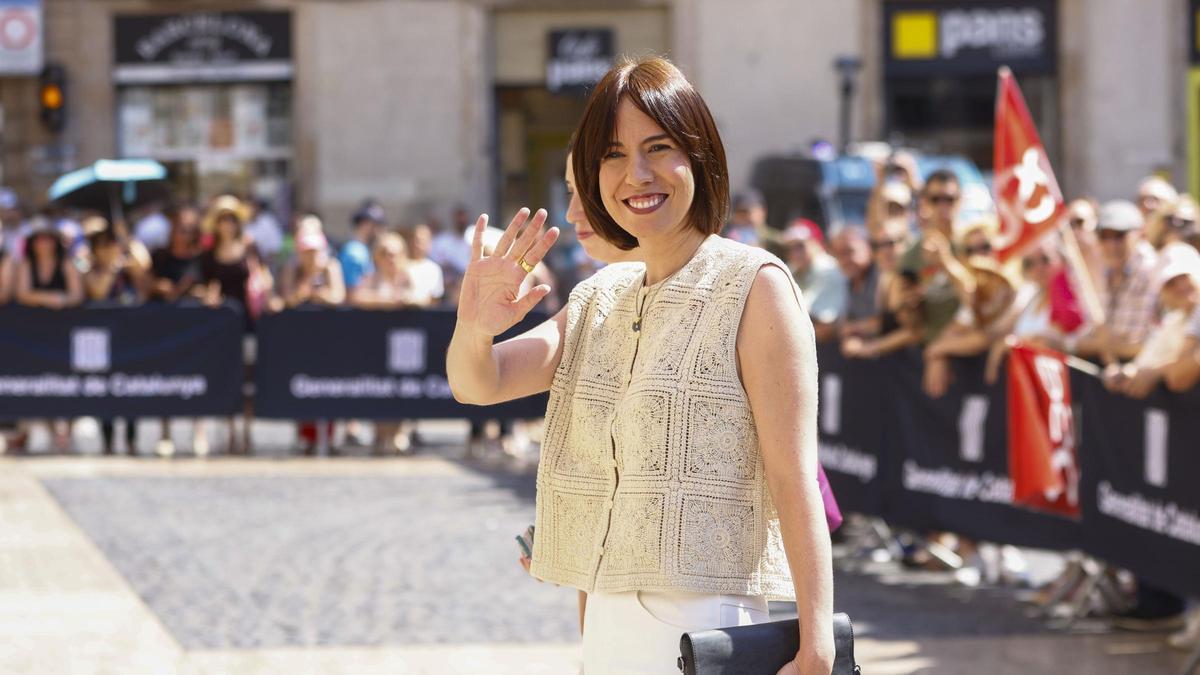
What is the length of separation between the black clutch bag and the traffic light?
2695cm

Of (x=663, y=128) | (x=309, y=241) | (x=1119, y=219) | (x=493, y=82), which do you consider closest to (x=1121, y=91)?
(x=493, y=82)

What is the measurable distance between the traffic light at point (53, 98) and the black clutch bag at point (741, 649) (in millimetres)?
26948

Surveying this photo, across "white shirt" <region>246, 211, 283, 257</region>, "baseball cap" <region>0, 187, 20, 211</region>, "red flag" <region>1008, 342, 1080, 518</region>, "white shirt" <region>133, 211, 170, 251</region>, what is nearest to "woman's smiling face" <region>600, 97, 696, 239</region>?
"red flag" <region>1008, 342, 1080, 518</region>

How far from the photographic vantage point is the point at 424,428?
60.2 feet

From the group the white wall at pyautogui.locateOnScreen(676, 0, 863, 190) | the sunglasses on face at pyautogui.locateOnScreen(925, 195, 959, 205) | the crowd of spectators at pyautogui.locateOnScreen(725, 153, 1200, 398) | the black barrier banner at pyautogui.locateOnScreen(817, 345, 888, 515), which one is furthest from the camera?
the white wall at pyautogui.locateOnScreen(676, 0, 863, 190)

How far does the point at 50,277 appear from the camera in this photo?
630 inches

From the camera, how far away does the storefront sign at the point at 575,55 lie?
29266mm

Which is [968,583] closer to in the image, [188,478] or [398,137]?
[188,478]

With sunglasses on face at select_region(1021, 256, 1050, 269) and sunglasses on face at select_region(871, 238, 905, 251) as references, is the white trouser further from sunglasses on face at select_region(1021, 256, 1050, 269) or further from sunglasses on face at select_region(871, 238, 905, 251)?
sunglasses on face at select_region(871, 238, 905, 251)

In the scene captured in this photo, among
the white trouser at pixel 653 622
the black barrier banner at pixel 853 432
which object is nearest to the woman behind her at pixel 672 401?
the white trouser at pixel 653 622

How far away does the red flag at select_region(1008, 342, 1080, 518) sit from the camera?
9.12 m

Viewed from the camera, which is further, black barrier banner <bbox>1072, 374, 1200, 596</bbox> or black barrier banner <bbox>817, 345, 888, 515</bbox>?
black barrier banner <bbox>817, 345, 888, 515</bbox>

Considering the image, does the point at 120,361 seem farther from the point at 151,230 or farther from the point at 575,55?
the point at 575,55

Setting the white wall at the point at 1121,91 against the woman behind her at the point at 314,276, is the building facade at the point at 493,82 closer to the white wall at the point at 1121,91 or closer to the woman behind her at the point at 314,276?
→ the white wall at the point at 1121,91
